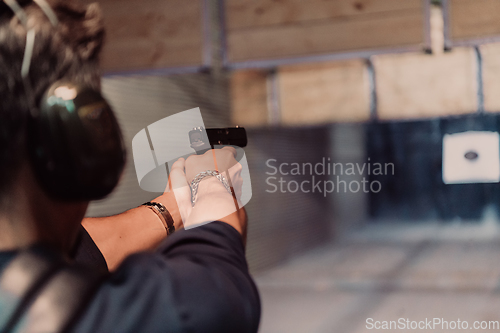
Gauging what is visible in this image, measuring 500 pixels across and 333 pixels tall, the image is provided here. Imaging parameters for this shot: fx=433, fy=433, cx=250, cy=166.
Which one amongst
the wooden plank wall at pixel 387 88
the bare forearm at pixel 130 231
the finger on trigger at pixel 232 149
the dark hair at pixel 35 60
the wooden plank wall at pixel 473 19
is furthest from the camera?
the wooden plank wall at pixel 387 88

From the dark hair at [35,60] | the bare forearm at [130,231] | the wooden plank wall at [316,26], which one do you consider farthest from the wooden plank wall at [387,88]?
the dark hair at [35,60]

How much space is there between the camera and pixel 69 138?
0.43m

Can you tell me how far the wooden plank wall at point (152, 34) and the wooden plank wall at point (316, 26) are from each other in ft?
0.61

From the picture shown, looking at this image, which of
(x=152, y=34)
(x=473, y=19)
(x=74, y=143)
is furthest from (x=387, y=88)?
(x=74, y=143)

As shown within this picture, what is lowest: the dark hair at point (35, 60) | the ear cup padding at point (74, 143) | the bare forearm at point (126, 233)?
the bare forearm at point (126, 233)

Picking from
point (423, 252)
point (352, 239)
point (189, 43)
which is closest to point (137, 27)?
point (189, 43)

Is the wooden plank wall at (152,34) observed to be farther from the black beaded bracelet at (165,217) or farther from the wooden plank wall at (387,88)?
the black beaded bracelet at (165,217)

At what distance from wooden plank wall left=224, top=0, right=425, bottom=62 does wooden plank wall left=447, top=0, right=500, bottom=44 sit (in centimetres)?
14

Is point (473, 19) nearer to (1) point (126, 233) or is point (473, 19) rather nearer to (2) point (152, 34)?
(2) point (152, 34)

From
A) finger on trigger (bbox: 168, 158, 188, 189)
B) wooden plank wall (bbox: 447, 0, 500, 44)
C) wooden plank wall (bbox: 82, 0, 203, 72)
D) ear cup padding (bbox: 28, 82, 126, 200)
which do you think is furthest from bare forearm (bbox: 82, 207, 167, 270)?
wooden plank wall (bbox: 447, 0, 500, 44)

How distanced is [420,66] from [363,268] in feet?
6.22

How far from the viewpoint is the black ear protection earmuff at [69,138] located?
427mm

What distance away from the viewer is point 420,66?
2.81m

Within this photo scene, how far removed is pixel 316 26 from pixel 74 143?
1826 millimetres
